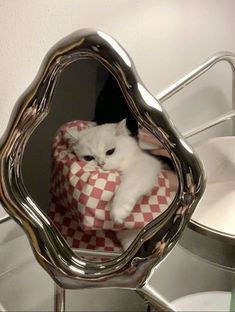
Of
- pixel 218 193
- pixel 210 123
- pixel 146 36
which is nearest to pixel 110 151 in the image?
pixel 218 193

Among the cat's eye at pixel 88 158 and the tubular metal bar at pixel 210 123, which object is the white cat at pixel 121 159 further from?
the tubular metal bar at pixel 210 123

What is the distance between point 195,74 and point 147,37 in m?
0.11

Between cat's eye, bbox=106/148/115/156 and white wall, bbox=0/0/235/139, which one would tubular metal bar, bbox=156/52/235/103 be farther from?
cat's eye, bbox=106/148/115/156

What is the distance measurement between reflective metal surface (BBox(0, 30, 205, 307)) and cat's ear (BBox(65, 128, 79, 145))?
1.5 inches

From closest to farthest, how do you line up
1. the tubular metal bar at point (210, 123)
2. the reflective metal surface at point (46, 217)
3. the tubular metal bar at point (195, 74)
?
the reflective metal surface at point (46, 217)
the tubular metal bar at point (195, 74)
the tubular metal bar at point (210, 123)

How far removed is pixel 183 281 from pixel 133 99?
2.18 feet

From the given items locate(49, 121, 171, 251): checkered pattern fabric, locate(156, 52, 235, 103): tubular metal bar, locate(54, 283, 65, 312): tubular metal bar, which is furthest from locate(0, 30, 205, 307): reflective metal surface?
locate(156, 52, 235, 103): tubular metal bar

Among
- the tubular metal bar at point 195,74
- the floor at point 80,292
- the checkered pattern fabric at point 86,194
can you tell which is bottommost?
the floor at point 80,292

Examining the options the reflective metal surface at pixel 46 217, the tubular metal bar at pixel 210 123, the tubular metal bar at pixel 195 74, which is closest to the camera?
the reflective metal surface at pixel 46 217

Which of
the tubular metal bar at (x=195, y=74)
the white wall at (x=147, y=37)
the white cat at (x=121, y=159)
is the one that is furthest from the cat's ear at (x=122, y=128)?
the tubular metal bar at (x=195, y=74)

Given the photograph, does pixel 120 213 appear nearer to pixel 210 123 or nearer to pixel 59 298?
pixel 59 298

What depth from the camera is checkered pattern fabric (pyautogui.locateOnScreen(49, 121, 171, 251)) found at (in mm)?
550

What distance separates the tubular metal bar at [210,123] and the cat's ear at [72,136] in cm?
45

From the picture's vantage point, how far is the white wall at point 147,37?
694 millimetres
